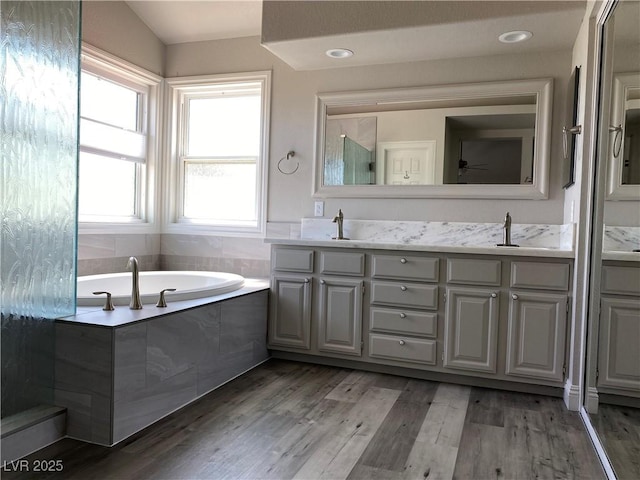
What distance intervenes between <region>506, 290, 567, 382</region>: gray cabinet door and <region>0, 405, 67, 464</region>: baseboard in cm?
224

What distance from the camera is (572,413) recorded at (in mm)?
2520

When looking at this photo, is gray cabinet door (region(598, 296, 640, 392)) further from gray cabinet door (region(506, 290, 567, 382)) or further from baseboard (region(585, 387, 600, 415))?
gray cabinet door (region(506, 290, 567, 382))

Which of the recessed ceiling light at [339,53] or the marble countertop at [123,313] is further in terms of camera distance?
the recessed ceiling light at [339,53]

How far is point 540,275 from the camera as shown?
2693 mm

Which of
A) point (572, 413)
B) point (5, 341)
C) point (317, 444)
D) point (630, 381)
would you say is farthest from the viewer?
point (572, 413)

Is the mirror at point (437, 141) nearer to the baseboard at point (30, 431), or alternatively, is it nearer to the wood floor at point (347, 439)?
the wood floor at point (347, 439)

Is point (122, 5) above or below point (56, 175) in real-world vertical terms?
above

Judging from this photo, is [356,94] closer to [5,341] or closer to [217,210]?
[217,210]

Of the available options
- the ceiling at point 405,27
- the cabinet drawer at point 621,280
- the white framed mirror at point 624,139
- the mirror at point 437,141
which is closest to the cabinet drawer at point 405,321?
the mirror at point 437,141

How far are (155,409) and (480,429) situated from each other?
4.86 feet

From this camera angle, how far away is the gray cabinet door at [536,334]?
266cm

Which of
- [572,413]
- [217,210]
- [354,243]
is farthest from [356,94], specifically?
[572,413]

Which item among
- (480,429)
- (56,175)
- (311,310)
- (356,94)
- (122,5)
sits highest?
(122,5)

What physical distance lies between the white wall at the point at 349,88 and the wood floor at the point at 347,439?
1184mm
